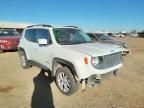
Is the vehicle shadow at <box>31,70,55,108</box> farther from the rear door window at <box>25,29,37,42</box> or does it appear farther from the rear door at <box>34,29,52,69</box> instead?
the rear door window at <box>25,29,37,42</box>

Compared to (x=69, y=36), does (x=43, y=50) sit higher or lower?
lower

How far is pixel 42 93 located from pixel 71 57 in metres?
1.53

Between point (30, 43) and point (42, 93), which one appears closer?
point (42, 93)

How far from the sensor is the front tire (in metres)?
5.71

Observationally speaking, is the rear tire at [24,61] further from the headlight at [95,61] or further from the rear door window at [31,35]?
the headlight at [95,61]

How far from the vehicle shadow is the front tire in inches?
16.8

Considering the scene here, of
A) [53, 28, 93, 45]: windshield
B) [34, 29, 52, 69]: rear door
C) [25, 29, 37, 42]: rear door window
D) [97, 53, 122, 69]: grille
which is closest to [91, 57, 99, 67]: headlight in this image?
[97, 53, 122, 69]: grille

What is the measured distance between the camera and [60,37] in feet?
22.5

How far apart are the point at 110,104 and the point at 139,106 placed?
0.74 metres

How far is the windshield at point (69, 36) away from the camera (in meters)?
6.77

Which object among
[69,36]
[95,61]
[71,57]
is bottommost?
[95,61]

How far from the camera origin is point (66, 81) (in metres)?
5.98

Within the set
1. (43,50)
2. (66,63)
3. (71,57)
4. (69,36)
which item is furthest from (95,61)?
(43,50)

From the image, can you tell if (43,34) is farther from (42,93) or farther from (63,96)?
(63,96)
